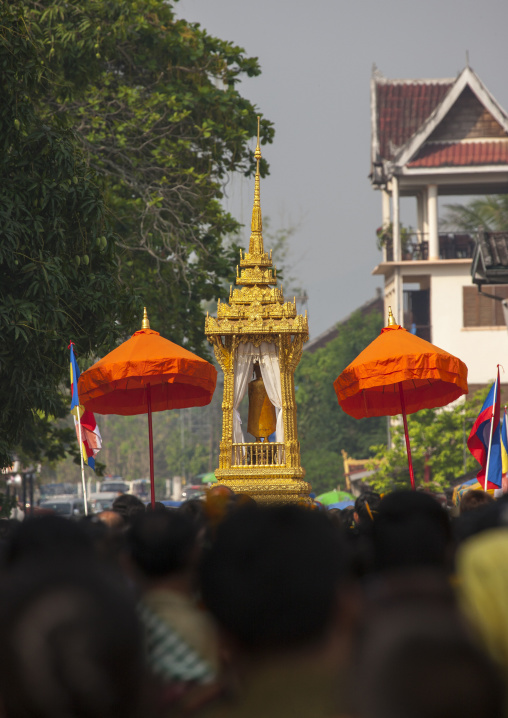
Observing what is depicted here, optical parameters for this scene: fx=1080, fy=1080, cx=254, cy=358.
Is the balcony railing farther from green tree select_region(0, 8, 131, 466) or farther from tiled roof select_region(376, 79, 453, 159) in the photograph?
green tree select_region(0, 8, 131, 466)

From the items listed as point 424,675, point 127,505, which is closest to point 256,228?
point 127,505

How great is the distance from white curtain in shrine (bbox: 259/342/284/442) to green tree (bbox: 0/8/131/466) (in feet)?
6.90

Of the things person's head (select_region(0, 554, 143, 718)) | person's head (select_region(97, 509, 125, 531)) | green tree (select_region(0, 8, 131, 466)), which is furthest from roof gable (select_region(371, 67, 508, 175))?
person's head (select_region(0, 554, 143, 718))

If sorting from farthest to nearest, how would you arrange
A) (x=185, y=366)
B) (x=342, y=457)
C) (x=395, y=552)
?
(x=342, y=457), (x=185, y=366), (x=395, y=552)

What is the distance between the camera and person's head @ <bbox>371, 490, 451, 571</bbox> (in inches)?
164

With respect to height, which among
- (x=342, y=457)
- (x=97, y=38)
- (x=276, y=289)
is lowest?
(x=342, y=457)

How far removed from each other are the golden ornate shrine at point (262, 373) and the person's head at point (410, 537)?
993cm

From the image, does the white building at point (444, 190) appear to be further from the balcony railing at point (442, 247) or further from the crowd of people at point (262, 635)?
the crowd of people at point (262, 635)

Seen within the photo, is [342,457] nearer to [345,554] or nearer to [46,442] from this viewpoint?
[46,442]

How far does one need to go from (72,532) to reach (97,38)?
1611cm

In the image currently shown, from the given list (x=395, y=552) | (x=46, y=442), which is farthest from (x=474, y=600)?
(x=46, y=442)

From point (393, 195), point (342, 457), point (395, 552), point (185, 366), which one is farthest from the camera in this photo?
point (342, 457)

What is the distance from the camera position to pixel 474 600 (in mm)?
2664

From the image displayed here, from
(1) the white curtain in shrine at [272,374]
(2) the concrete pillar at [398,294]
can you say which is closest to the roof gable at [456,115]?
(2) the concrete pillar at [398,294]
